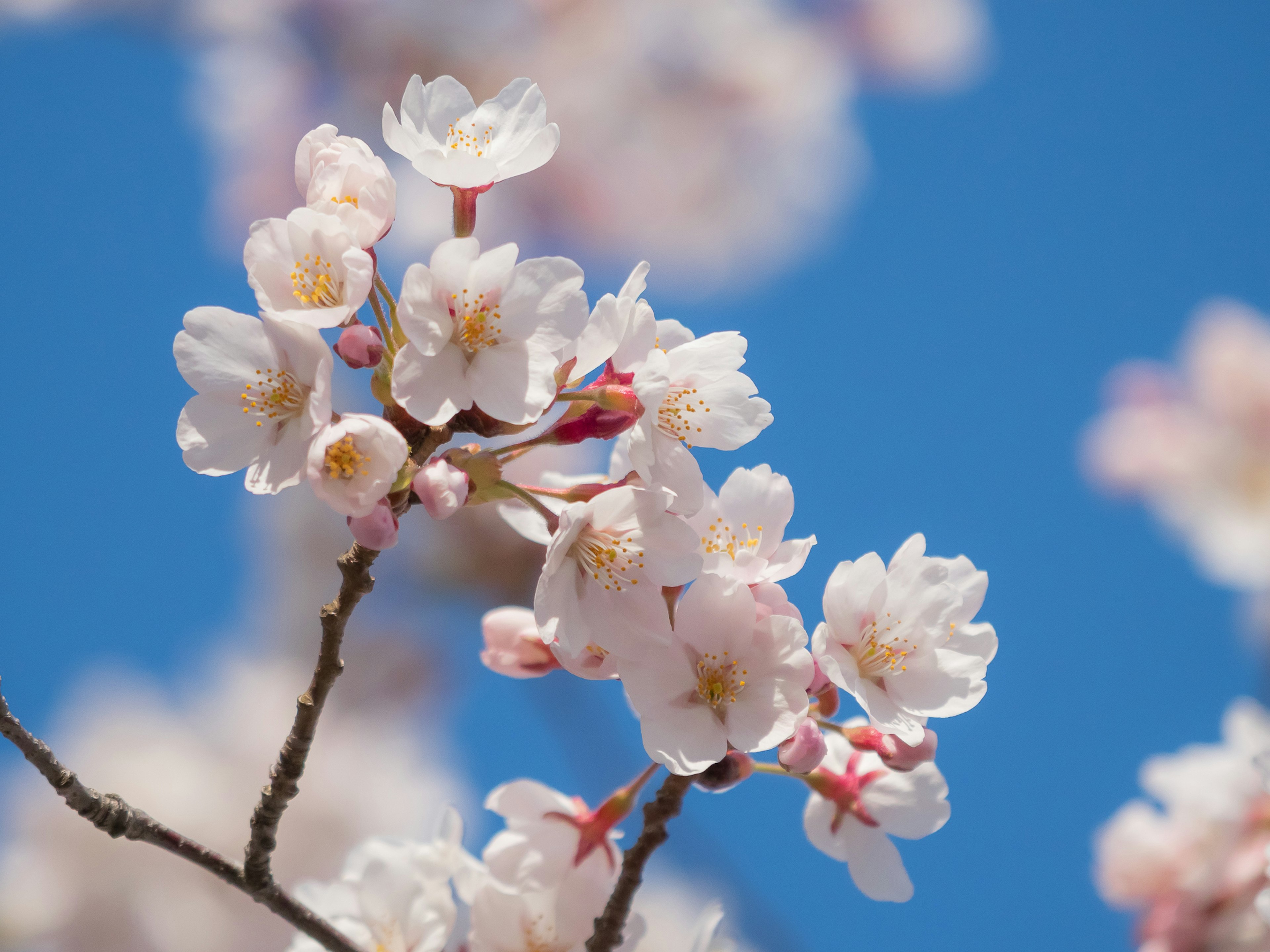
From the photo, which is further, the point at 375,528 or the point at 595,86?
the point at 595,86

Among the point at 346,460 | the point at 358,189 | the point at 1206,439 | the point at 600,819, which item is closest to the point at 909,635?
the point at 600,819

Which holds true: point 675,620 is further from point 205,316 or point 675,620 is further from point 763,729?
point 205,316

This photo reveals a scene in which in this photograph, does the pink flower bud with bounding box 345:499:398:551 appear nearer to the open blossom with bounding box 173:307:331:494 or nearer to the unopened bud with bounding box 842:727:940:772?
the open blossom with bounding box 173:307:331:494

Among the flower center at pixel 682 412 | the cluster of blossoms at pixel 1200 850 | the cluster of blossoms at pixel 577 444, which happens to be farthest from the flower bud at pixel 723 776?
the cluster of blossoms at pixel 1200 850

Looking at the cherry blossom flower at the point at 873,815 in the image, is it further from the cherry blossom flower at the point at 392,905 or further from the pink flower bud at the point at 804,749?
the cherry blossom flower at the point at 392,905

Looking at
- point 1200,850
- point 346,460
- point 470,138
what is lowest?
point 346,460

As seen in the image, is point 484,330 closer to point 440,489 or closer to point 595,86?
point 440,489

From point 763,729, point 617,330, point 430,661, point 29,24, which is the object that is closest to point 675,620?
point 763,729
